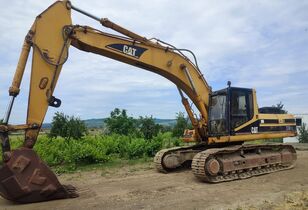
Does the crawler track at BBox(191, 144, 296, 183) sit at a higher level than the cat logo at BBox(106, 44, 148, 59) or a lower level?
lower

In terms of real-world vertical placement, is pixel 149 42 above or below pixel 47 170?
above

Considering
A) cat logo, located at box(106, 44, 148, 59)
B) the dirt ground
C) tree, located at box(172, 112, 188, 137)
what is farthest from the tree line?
cat logo, located at box(106, 44, 148, 59)

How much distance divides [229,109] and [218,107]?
1.30ft

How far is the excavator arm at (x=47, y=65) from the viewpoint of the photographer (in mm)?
7504

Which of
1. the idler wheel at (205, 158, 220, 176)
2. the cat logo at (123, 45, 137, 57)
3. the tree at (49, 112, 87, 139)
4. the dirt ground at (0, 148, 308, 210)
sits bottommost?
the dirt ground at (0, 148, 308, 210)

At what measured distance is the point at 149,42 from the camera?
412 inches

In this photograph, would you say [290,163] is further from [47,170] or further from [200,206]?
[47,170]

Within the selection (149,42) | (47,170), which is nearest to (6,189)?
(47,170)

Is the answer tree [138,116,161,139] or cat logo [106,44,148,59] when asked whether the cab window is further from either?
tree [138,116,161,139]

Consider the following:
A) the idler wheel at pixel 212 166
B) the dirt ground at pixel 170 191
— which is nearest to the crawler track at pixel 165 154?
the dirt ground at pixel 170 191

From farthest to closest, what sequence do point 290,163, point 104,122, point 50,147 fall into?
point 104,122 < point 50,147 < point 290,163

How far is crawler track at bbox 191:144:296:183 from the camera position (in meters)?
10.2

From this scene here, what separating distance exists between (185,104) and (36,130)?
5002 millimetres

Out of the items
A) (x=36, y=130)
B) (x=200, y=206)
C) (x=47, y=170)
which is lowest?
(x=200, y=206)
